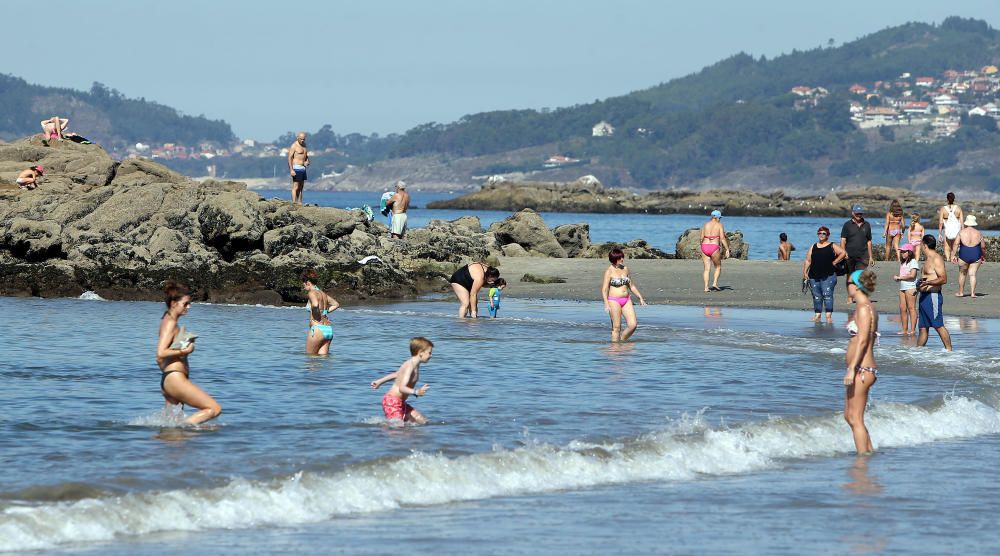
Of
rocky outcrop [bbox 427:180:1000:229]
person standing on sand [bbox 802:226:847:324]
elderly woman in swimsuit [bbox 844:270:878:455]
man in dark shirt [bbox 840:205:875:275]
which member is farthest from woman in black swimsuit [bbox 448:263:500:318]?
rocky outcrop [bbox 427:180:1000:229]

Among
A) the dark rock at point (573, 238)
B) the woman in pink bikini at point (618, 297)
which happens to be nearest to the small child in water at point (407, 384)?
the woman in pink bikini at point (618, 297)

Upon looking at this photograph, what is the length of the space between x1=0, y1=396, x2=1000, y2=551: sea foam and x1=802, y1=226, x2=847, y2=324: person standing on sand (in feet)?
26.5

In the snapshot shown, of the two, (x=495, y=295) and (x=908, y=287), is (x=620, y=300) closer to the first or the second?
(x=495, y=295)

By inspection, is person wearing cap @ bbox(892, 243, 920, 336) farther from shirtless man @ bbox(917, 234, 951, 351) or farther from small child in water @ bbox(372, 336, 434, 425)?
small child in water @ bbox(372, 336, 434, 425)

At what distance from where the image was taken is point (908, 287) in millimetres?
19844

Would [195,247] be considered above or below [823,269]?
below

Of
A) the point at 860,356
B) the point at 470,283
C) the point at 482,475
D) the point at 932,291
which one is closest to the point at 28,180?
the point at 470,283

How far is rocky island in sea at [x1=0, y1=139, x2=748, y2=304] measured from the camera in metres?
27.3

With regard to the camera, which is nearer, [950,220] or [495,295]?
[495,295]

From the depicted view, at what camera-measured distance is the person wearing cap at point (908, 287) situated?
18828mm

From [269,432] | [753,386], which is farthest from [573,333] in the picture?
[269,432]

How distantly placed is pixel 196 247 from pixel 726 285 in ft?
37.5

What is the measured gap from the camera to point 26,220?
29312 millimetres

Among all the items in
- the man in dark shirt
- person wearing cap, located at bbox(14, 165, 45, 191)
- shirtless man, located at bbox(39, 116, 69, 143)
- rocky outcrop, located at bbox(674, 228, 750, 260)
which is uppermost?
shirtless man, located at bbox(39, 116, 69, 143)
